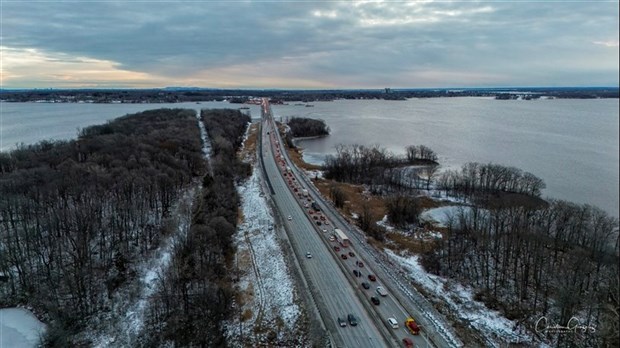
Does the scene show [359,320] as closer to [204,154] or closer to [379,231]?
[379,231]

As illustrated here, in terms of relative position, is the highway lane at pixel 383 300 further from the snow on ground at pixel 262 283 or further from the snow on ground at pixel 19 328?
the snow on ground at pixel 19 328

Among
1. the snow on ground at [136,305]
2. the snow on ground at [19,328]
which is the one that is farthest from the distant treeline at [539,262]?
the snow on ground at [19,328]

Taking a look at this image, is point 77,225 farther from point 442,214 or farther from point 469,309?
point 442,214

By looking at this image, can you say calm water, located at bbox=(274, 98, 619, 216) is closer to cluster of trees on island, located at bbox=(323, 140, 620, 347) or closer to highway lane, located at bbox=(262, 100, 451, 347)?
cluster of trees on island, located at bbox=(323, 140, 620, 347)

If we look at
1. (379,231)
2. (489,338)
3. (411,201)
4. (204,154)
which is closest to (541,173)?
A: (411,201)

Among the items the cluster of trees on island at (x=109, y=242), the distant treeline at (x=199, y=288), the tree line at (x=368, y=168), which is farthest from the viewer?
the tree line at (x=368, y=168)

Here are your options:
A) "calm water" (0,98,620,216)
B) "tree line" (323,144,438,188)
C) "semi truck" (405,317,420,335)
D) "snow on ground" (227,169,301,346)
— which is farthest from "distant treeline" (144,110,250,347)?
"tree line" (323,144,438,188)

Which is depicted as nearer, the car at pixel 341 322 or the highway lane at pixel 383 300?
the highway lane at pixel 383 300
